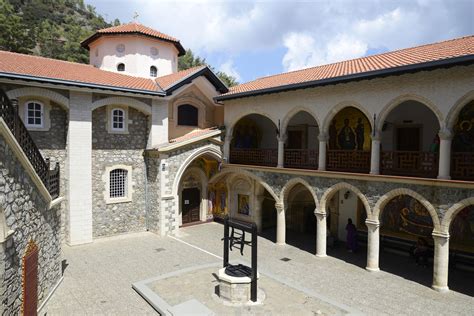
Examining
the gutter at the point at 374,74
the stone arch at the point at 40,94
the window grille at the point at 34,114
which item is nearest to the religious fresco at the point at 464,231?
the gutter at the point at 374,74

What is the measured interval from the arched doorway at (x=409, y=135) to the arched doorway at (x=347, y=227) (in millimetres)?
2402

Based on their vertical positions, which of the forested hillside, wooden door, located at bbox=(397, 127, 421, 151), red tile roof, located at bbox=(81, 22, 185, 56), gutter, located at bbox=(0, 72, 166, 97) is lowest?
wooden door, located at bbox=(397, 127, 421, 151)

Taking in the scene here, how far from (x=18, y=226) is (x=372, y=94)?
11.7m

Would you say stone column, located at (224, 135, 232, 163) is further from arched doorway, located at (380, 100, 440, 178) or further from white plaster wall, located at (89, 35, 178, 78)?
arched doorway, located at (380, 100, 440, 178)

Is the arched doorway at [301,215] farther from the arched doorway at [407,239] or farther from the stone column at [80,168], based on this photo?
the stone column at [80,168]

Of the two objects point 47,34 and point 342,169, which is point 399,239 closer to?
point 342,169

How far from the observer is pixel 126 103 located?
632 inches

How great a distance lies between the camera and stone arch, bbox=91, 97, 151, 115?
15.2m

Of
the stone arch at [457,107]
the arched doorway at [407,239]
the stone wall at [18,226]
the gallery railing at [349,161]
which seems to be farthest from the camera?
the gallery railing at [349,161]

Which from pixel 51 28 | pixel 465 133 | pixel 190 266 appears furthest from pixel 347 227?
pixel 51 28

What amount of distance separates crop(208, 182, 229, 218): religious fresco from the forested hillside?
29.3 meters

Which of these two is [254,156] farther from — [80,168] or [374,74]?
[80,168]

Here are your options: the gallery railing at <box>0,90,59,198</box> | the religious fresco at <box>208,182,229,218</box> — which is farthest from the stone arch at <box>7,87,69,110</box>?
the religious fresco at <box>208,182,229,218</box>

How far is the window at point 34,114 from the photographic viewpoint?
13.8 meters
